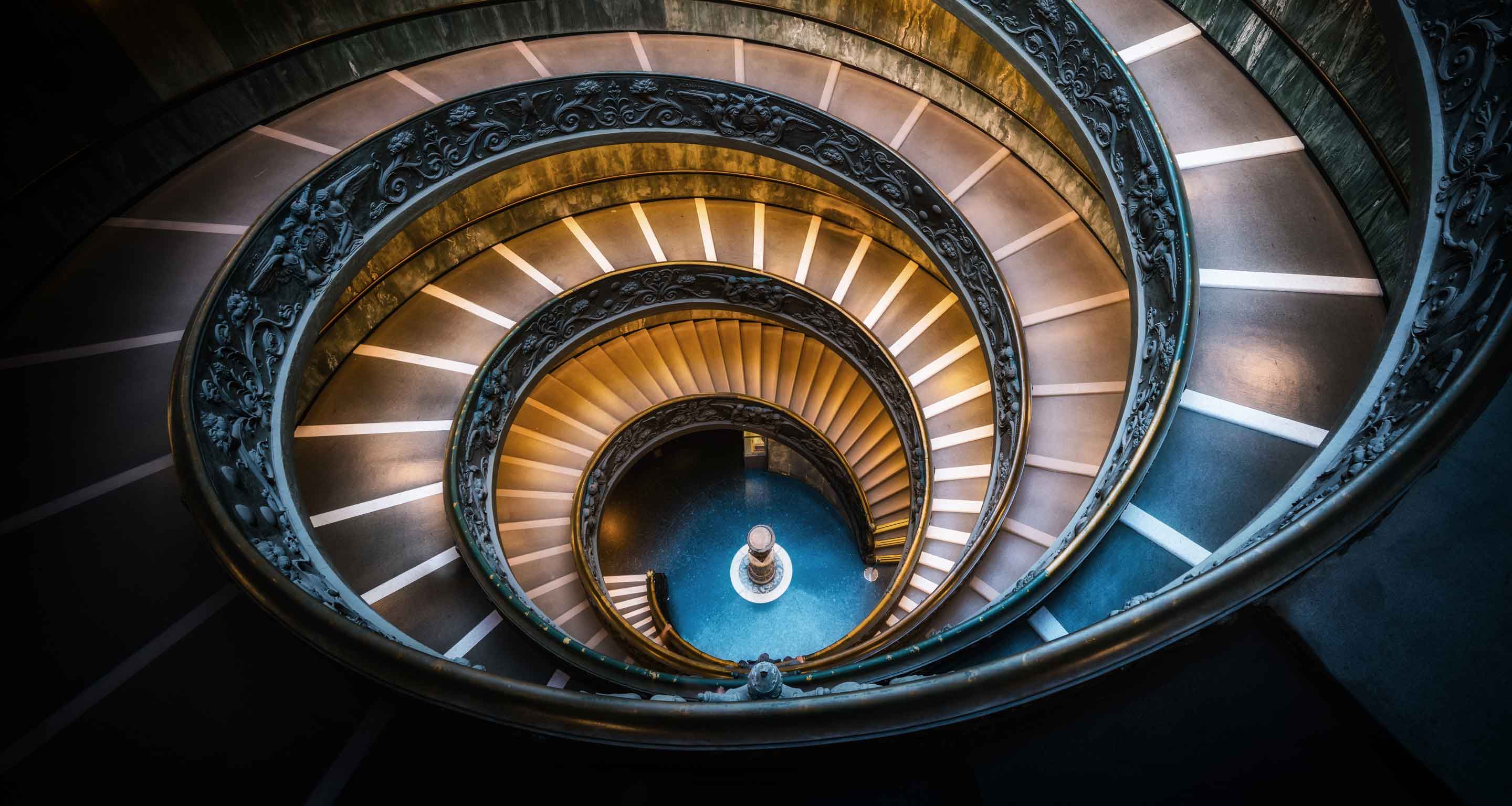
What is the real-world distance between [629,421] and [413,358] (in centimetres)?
360

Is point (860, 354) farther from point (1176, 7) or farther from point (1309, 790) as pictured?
point (1309, 790)

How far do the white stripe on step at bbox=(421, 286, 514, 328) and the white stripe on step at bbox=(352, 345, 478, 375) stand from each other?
80 cm

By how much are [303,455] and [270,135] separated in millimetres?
3511

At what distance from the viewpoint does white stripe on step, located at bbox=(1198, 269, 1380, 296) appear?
453 cm

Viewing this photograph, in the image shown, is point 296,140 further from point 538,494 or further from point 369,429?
point 538,494

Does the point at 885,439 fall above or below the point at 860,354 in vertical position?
below

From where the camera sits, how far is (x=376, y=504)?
7035 mm

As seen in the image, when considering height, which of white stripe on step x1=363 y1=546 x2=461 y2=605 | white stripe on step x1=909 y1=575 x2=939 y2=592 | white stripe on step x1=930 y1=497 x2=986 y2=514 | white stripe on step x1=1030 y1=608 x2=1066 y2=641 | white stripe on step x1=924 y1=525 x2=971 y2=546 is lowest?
white stripe on step x1=363 y1=546 x2=461 y2=605

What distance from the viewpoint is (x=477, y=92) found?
7.34 metres

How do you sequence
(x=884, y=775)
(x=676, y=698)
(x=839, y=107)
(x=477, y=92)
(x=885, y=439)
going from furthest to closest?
(x=885, y=439) < (x=839, y=107) < (x=477, y=92) < (x=676, y=698) < (x=884, y=775)

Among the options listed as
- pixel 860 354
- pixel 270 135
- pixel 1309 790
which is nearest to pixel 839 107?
pixel 860 354

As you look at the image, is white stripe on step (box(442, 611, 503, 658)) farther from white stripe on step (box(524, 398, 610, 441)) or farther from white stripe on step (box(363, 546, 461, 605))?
white stripe on step (box(524, 398, 610, 441))

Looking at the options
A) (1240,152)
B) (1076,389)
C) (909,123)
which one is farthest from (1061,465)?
(909,123)

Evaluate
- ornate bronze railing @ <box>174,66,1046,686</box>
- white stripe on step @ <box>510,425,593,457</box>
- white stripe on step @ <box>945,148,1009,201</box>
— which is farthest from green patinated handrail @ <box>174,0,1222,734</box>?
white stripe on step @ <box>510,425,593,457</box>
